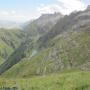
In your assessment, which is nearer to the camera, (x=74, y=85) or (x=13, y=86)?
(x=74, y=85)

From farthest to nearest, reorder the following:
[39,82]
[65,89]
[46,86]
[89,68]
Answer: [89,68]
[39,82]
[46,86]
[65,89]

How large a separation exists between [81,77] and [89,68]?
389 ft

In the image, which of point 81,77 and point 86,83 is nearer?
point 86,83

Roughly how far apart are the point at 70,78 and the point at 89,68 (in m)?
117

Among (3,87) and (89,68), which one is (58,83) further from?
(89,68)

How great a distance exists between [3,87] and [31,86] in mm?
8327

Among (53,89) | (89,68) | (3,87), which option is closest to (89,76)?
(53,89)

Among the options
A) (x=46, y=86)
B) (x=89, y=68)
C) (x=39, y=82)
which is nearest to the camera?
(x=46, y=86)

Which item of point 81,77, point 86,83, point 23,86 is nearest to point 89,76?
point 81,77

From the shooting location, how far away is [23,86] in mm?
80812

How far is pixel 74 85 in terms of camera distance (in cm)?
7356

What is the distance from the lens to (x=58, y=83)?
79500mm

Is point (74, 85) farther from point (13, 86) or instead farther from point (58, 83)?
point (13, 86)

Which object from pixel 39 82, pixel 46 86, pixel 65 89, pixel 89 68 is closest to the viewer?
pixel 65 89
